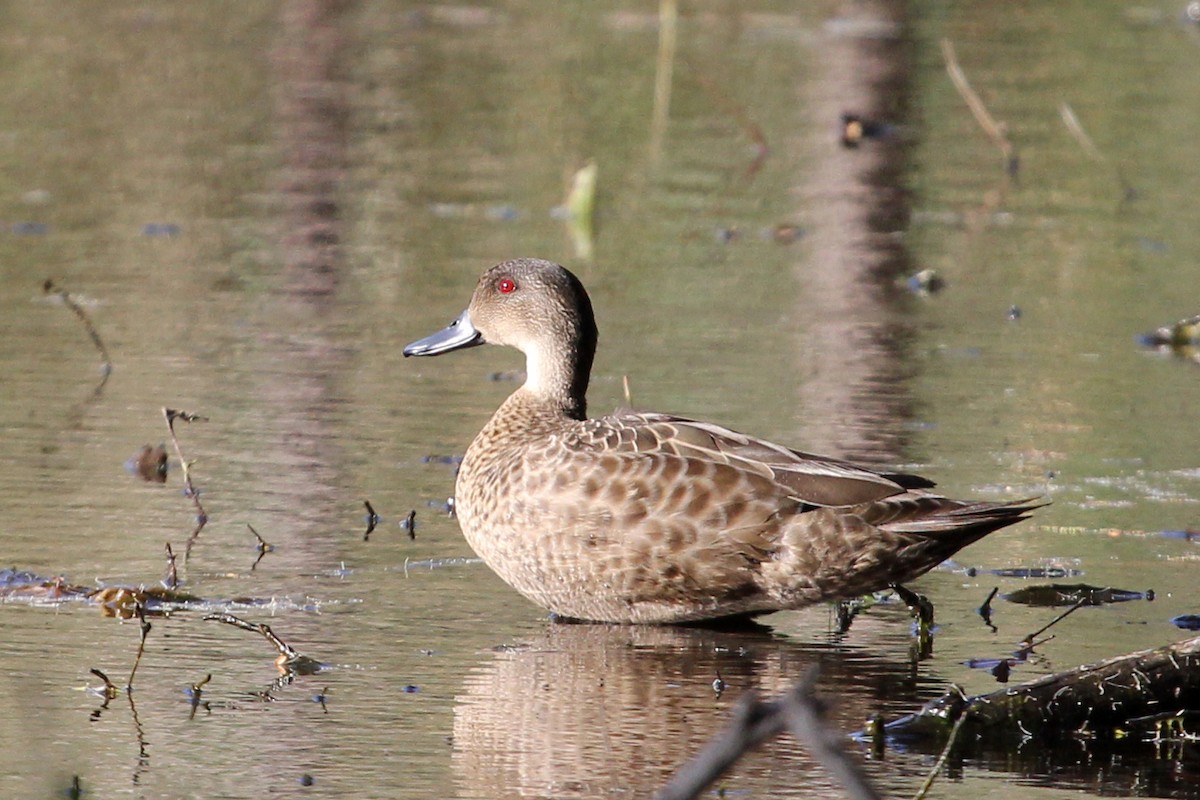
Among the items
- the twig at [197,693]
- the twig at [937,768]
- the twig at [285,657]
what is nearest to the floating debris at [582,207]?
the twig at [285,657]

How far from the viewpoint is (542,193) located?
1489cm

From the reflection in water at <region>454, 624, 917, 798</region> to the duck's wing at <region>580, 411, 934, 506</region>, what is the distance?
46cm

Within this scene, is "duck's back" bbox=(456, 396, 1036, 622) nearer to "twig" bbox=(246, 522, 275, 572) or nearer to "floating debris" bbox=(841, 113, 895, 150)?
"twig" bbox=(246, 522, 275, 572)

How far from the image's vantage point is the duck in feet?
20.8

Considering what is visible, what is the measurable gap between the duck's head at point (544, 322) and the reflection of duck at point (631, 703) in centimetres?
119

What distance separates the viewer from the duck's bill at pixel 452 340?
8.08m

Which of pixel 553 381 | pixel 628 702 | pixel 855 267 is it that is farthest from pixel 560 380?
pixel 855 267

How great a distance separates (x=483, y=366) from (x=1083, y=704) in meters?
5.41

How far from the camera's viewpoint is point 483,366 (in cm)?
1038

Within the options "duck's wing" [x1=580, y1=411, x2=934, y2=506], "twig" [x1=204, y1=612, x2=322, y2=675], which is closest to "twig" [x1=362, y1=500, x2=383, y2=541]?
"duck's wing" [x1=580, y1=411, x2=934, y2=506]

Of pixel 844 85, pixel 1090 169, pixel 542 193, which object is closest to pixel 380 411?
pixel 542 193

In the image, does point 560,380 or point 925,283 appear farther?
point 925,283

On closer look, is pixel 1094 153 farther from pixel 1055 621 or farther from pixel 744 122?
pixel 1055 621

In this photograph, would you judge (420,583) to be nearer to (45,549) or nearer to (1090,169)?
(45,549)
